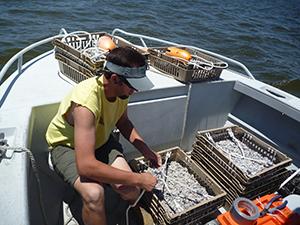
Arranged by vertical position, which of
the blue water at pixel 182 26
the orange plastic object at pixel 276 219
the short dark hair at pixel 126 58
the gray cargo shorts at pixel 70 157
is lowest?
the blue water at pixel 182 26

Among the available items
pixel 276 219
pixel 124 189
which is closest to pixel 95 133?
pixel 124 189

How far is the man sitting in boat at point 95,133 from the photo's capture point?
1710mm

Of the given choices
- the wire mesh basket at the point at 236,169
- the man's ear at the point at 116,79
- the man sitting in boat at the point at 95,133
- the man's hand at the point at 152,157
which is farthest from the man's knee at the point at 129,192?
the wire mesh basket at the point at 236,169

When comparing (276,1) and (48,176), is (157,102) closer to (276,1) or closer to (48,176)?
(48,176)

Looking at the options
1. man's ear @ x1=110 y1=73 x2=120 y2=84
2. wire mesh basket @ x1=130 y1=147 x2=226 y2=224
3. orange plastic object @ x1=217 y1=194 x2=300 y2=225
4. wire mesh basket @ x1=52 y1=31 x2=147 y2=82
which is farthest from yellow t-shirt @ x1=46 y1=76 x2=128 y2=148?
orange plastic object @ x1=217 y1=194 x2=300 y2=225

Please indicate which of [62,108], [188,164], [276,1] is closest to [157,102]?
[188,164]

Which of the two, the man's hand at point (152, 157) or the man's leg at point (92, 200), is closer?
the man's leg at point (92, 200)

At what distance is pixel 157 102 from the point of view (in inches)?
102

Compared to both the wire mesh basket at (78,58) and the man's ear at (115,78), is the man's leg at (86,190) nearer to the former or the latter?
the man's ear at (115,78)

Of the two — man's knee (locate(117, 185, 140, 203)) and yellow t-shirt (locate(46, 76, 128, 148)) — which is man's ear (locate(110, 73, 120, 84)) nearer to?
yellow t-shirt (locate(46, 76, 128, 148))

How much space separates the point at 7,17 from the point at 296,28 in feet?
34.1

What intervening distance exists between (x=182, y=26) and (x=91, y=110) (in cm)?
914

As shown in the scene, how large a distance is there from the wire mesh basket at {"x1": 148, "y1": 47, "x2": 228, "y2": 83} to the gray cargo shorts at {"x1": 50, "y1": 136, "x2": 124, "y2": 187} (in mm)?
903

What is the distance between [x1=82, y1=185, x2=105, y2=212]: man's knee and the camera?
68.4 inches
